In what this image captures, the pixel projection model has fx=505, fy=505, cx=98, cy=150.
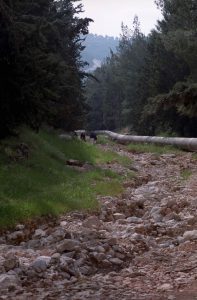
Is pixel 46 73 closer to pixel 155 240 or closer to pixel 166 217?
pixel 166 217

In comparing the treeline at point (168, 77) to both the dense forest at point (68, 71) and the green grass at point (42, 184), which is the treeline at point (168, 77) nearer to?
the dense forest at point (68, 71)

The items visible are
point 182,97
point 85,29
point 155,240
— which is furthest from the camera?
point 85,29

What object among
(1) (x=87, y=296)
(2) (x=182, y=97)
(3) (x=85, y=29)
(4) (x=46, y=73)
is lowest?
(1) (x=87, y=296)

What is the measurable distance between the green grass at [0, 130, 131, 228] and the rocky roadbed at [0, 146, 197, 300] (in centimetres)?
56

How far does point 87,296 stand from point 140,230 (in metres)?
3.78

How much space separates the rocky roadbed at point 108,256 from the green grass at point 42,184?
0.56 meters

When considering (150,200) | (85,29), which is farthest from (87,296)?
(85,29)

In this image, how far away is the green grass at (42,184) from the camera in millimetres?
12055

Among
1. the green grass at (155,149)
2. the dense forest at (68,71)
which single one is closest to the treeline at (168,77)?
the dense forest at (68,71)

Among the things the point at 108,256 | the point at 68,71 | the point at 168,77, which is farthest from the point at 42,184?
the point at 168,77

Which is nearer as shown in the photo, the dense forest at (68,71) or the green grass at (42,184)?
the green grass at (42,184)

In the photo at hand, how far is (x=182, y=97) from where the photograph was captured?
35.8 ft

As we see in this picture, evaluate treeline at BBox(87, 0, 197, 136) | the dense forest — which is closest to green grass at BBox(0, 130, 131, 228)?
the dense forest

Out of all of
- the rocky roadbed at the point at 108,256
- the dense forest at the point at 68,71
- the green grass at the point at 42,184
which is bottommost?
the rocky roadbed at the point at 108,256
